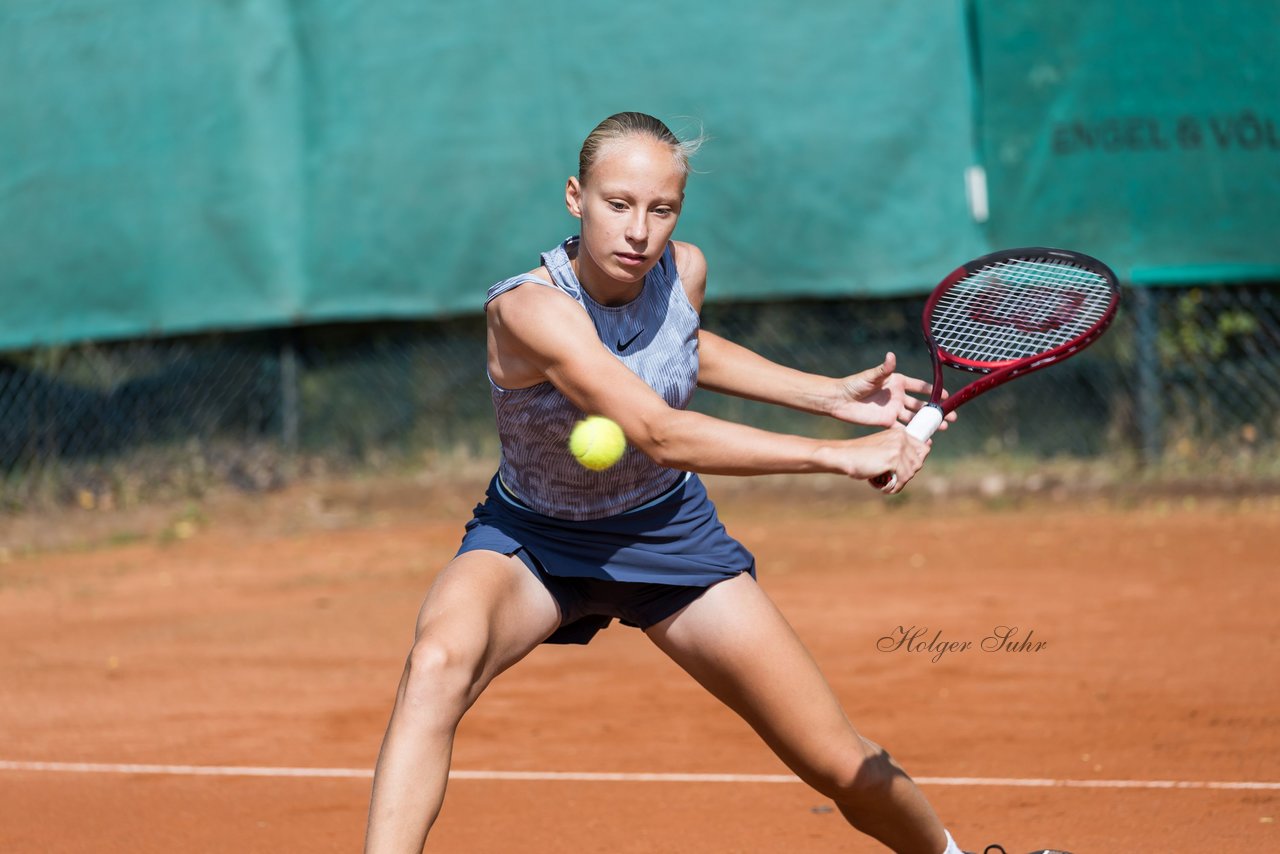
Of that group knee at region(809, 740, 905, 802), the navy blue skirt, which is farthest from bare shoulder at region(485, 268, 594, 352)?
knee at region(809, 740, 905, 802)

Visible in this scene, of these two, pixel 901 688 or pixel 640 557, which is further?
pixel 901 688

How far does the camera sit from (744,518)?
7965mm

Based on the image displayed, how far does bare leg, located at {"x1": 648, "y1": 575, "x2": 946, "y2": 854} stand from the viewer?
285 centimetres

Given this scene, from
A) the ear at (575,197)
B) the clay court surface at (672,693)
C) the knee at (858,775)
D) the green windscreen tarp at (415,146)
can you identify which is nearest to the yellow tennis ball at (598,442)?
the ear at (575,197)

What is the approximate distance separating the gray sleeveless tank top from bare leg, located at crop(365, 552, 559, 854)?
223 mm

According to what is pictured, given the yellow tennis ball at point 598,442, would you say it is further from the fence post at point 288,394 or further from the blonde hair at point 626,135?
the fence post at point 288,394

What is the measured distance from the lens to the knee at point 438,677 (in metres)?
2.56

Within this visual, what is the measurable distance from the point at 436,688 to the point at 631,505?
0.60 m

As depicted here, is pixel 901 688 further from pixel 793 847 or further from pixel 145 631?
pixel 145 631

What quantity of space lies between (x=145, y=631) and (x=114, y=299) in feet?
9.12

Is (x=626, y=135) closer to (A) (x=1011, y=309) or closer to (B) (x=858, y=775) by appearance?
(A) (x=1011, y=309)

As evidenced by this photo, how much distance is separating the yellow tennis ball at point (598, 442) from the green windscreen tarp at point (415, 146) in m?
5.10

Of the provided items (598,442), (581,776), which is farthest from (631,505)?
(581,776)

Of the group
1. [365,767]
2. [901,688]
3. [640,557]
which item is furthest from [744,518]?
[640,557]
